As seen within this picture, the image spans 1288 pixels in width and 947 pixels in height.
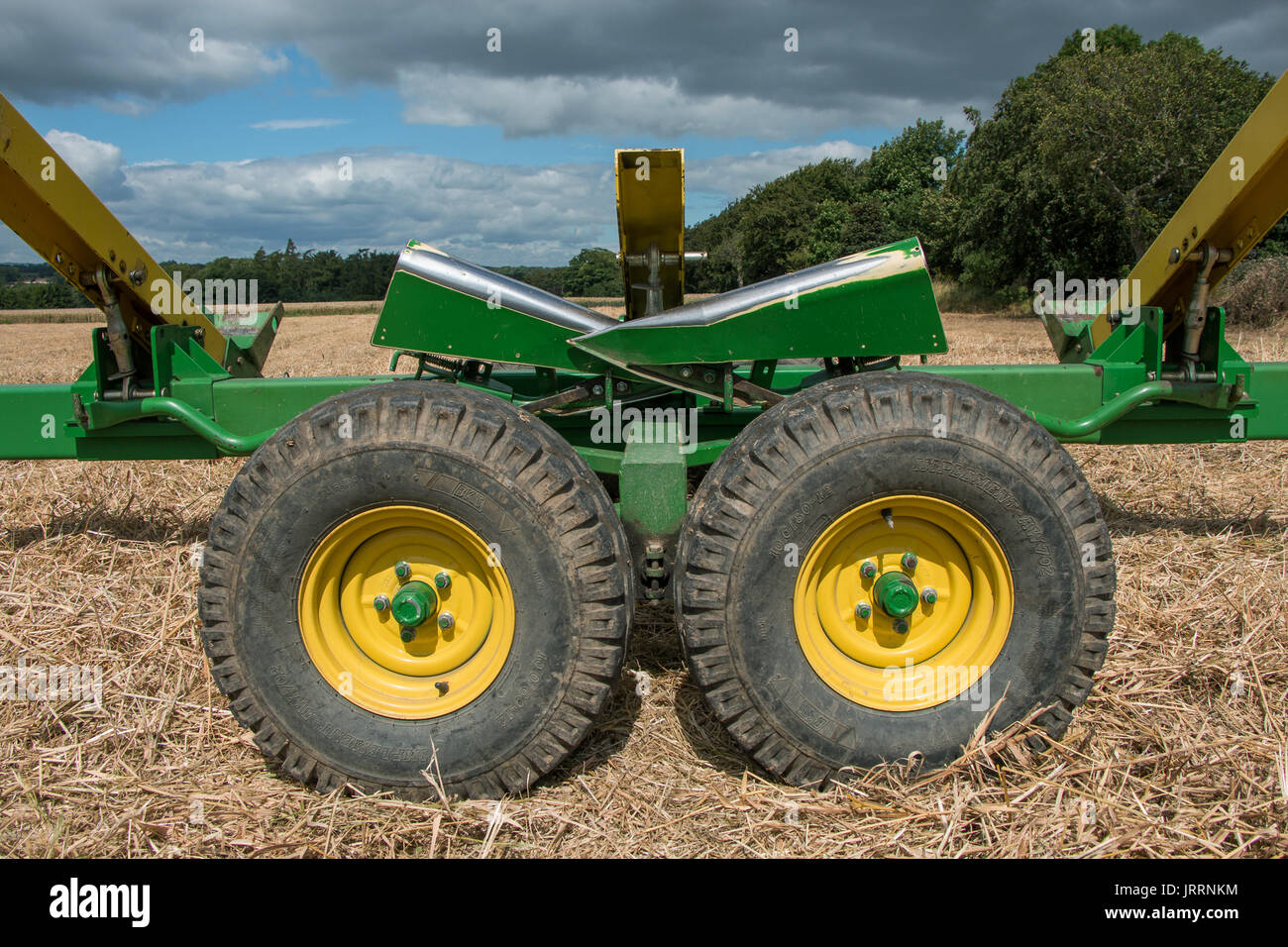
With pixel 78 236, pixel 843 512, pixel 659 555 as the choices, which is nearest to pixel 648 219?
pixel 659 555

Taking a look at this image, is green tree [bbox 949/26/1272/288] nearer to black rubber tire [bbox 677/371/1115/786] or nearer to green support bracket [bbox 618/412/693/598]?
black rubber tire [bbox 677/371/1115/786]

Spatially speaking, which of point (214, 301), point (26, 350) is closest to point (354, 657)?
point (214, 301)

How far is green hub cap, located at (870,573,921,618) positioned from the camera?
2.67 metres

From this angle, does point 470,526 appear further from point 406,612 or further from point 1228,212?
point 1228,212

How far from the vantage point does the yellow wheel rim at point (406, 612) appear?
2.68 metres

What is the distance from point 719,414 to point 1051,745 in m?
1.81

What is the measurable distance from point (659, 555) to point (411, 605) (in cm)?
82

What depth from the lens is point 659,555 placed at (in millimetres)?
2900

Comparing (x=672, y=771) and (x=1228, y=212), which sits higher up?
(x=1228, y=212)

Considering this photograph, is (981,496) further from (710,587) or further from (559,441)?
(559,441)

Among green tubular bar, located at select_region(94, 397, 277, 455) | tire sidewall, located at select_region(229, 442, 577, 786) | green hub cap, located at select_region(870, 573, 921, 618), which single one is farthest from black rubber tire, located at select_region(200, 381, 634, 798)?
green tubular bar, located at select_region(94, 397, 277, 455)

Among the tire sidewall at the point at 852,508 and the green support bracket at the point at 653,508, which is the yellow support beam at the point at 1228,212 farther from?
the green support bracket at the point at 653,508

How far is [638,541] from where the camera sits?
2.92 metres

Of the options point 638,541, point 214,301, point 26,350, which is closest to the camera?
point 638,541
